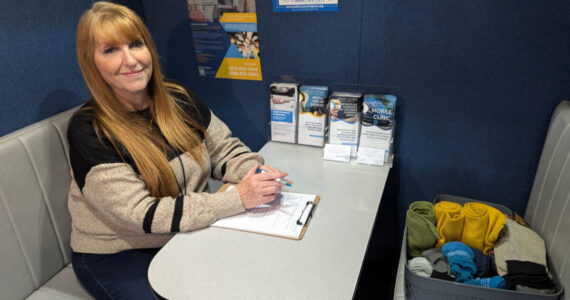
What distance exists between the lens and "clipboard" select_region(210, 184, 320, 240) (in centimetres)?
116

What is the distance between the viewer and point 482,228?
1289 millimetres

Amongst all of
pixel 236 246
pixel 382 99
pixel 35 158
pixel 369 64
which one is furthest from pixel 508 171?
pixel 35 158

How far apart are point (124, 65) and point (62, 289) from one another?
2.84 ft

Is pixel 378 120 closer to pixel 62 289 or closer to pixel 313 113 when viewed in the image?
pixel 313 113

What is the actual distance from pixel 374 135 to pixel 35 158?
1.29m

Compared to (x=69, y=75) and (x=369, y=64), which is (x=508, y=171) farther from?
(x=69, y=75)

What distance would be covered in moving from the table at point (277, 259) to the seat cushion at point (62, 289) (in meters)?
0.51

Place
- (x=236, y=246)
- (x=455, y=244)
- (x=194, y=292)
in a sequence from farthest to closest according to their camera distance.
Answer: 1. (x=455, y=244)
2. (x=236, y=246)
3. (x=194, y=292)

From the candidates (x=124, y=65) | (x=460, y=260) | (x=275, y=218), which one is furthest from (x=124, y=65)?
(x=460, y=260)

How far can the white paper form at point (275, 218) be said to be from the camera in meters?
1.16

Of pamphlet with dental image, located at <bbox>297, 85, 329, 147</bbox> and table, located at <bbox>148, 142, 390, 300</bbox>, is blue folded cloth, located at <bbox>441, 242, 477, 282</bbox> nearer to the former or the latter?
table, located at <bbox>148, 142, 390, 300</bbox>

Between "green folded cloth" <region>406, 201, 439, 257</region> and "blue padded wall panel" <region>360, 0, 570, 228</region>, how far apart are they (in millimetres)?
371

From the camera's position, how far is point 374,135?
1545mm

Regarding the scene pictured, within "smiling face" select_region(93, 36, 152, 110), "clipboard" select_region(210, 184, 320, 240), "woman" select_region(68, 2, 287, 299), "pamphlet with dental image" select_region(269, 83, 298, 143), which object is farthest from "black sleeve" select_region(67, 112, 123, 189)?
"pamphlet with dental image" select_region(269, 83, 298, 143)
